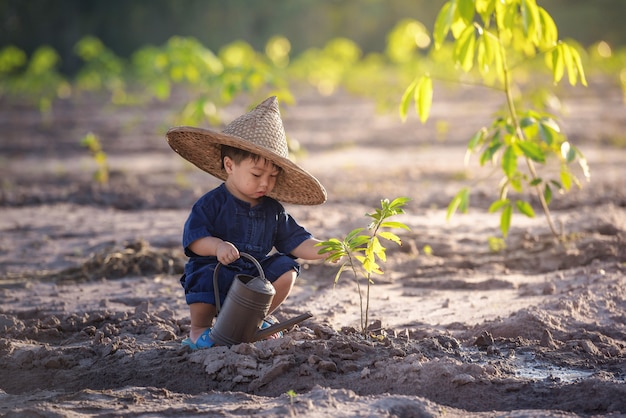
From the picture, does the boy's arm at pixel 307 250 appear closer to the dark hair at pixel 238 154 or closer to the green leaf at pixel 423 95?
the dark hair at pixel 238 154

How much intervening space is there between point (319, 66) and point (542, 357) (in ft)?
54.6

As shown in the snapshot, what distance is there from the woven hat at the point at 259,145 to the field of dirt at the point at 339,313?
531 millimetres

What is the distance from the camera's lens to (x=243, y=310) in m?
3.02

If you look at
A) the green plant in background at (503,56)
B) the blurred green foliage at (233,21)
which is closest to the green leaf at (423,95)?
the green plant in background at (503,56)

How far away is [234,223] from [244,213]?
54 millimetres

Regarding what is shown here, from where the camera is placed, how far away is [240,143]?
311 centimetres

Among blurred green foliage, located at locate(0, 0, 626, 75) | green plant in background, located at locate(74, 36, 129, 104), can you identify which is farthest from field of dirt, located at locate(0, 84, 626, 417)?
blurred green foliage, located at locate(0, 0, 626, 75)

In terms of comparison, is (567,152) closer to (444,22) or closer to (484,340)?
(444,22)

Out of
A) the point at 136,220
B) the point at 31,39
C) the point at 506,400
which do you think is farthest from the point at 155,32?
the point at 506,400

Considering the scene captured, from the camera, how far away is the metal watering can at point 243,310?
301 centimetres

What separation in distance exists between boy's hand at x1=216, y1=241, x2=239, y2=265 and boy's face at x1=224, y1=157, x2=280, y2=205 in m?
0.26

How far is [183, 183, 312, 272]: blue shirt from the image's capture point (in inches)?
128

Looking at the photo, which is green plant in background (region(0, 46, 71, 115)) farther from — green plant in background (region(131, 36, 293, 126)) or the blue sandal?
the blue sandal

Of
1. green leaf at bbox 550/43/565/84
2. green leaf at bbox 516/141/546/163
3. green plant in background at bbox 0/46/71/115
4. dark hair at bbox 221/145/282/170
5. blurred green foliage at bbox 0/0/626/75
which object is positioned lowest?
dark hair at bbox 221/145/282/170
